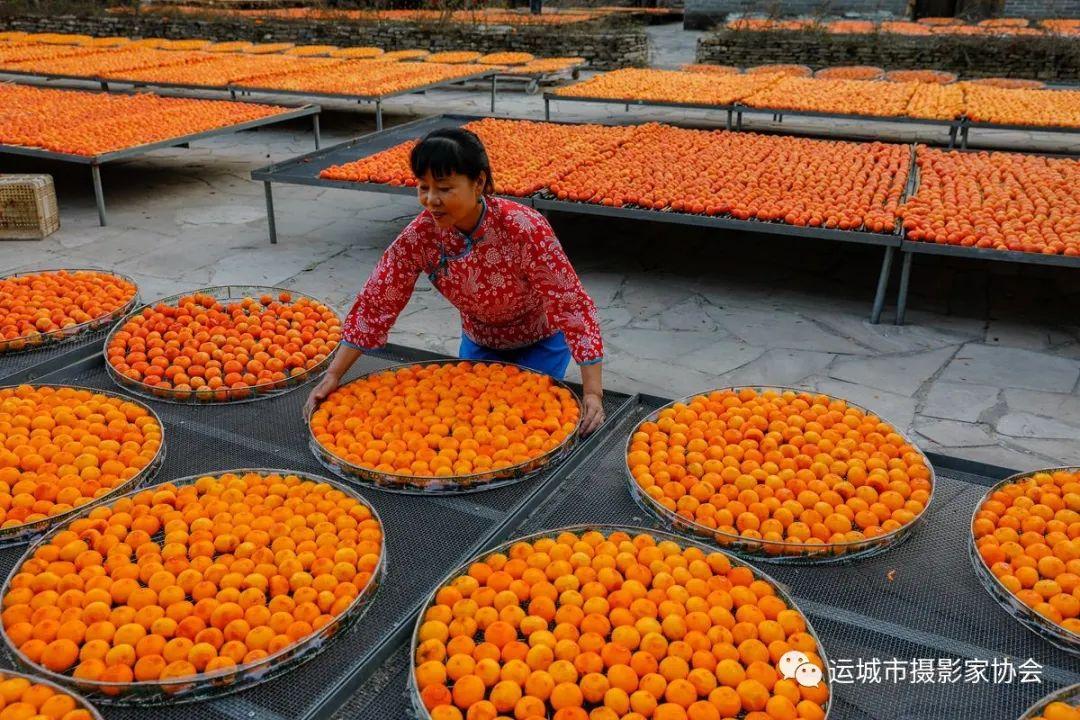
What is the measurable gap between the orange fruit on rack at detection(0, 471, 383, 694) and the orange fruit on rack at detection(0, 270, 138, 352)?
1.74m

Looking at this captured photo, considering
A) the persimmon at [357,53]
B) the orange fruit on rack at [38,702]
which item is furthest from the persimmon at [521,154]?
the persimmon at [357,53]

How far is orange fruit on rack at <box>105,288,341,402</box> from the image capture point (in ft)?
11.1

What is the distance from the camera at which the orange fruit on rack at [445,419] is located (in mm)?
2824

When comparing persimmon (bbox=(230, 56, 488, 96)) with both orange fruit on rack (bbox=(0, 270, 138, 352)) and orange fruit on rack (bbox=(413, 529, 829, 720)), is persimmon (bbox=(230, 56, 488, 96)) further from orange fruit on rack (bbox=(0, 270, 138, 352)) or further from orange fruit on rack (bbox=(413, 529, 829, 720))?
orange fruit on rack (bbox=(413, 529, 829, 720))

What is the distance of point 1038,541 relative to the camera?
7.91 feet

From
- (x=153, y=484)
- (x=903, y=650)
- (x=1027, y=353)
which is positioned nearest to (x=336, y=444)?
(x=153, y=484)

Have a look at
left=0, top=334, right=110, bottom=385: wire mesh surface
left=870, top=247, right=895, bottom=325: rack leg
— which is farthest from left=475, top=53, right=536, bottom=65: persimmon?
left=0, top=334, right=110, bottom=385: wire mesh surface

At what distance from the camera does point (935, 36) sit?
17625mm

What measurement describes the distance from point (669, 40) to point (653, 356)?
69.5 feet

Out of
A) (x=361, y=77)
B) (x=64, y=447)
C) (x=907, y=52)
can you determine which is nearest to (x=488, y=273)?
(x=64, y=447)

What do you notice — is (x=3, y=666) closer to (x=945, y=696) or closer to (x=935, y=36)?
(x=945, y=696)

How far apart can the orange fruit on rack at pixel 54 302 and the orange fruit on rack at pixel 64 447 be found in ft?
2.05

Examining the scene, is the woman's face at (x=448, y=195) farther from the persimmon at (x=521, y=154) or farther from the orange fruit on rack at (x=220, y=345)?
the persimmon at (x=521, y=154)

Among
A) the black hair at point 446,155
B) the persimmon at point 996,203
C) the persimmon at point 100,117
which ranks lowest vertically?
the persimmon at point 996,203
